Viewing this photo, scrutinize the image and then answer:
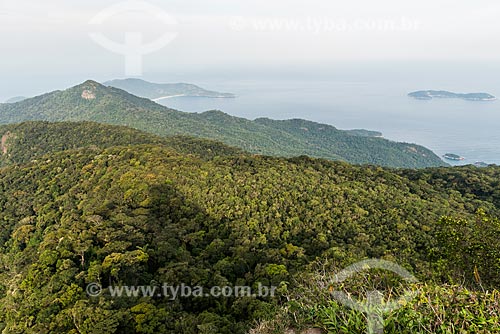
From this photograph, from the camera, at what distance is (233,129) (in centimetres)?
6844

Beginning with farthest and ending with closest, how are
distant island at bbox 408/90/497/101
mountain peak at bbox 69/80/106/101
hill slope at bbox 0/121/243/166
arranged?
distant island at bbox 408/90/497/101
mountain peak at bbox 69/80/106/101
hill slope at bbox 0/121/243/166

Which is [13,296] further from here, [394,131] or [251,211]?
[394,131]

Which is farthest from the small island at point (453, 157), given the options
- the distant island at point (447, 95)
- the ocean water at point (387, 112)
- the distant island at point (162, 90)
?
the distant island at point (162, 90)

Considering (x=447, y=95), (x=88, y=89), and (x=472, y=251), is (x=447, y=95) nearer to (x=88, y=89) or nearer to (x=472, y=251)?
(x=88, y=89)

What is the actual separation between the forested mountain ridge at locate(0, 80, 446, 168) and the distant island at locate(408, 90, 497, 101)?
83.4 meters

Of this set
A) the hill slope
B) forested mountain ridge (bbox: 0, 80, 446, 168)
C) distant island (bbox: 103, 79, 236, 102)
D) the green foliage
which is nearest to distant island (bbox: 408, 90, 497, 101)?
forested mountain ridge (bbox: 0, 80, 446, 168)

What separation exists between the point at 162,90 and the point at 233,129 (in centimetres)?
12028

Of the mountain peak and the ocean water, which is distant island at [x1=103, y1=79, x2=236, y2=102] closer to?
the ocean water

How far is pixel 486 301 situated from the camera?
9.70ft

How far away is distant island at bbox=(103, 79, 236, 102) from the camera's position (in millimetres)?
167000

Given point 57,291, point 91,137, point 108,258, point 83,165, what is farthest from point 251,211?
point 91,137

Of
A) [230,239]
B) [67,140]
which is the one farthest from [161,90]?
[230,239]

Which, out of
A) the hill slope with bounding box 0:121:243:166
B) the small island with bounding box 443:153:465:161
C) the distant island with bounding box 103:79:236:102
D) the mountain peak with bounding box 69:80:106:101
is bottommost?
the small island with bounding box 443:153:465:161

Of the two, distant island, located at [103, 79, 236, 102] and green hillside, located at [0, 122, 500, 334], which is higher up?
distant island, located at [103, 79, 236, 102]
